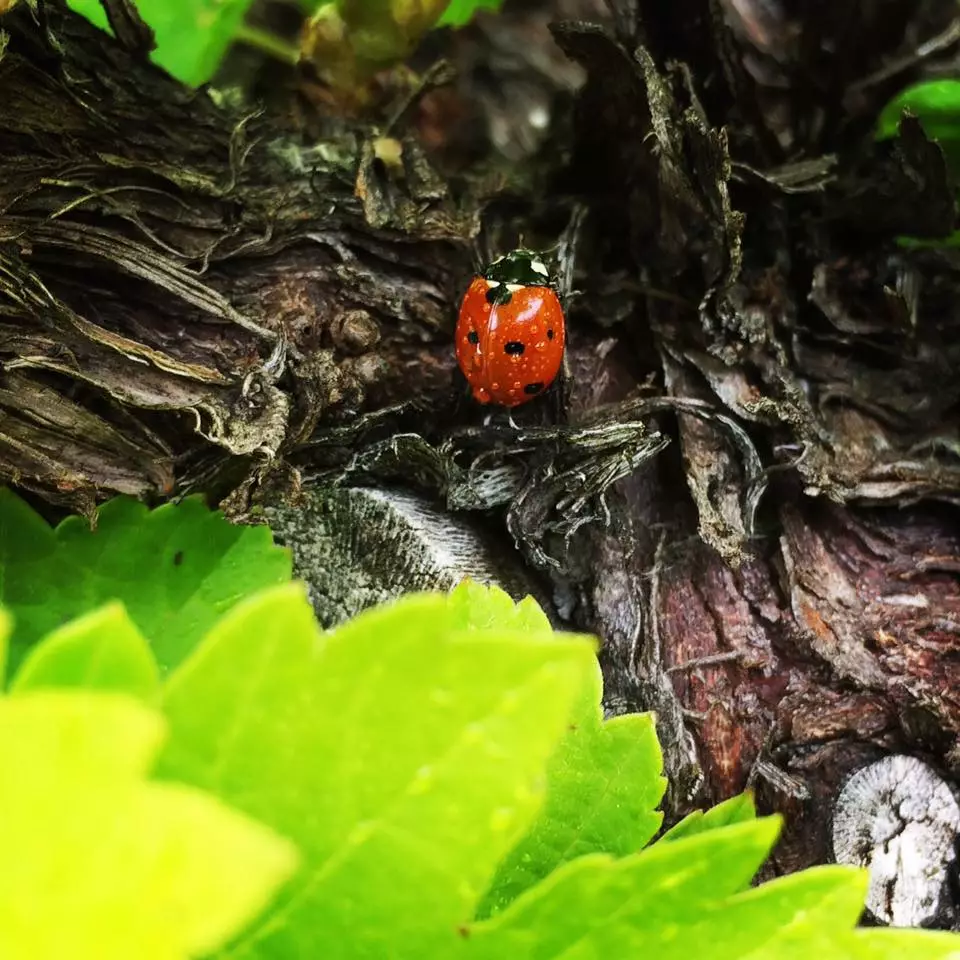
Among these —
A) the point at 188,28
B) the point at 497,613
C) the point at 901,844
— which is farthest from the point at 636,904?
the point at 188,28

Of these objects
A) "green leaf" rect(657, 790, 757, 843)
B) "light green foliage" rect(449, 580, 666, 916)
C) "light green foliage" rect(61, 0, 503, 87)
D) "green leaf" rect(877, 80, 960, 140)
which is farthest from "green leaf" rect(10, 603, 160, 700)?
"green leaf" rect(877, 80, 960, 140)

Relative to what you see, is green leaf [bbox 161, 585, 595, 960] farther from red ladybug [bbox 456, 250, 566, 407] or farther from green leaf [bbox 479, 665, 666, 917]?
red ladybug [bbox 456, 250, 566, 407]

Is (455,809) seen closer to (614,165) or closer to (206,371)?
(206,371)

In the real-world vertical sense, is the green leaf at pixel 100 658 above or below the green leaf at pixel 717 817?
above

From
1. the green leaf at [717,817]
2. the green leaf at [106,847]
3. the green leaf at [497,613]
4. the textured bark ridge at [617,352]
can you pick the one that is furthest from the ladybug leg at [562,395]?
the green leaf at [106,847]

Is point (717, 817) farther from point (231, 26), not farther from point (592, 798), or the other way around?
point (231, 26)

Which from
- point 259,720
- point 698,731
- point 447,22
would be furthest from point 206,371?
point 447,22

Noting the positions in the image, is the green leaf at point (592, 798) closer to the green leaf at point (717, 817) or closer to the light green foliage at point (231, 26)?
the green leaf at point (717, 817)
